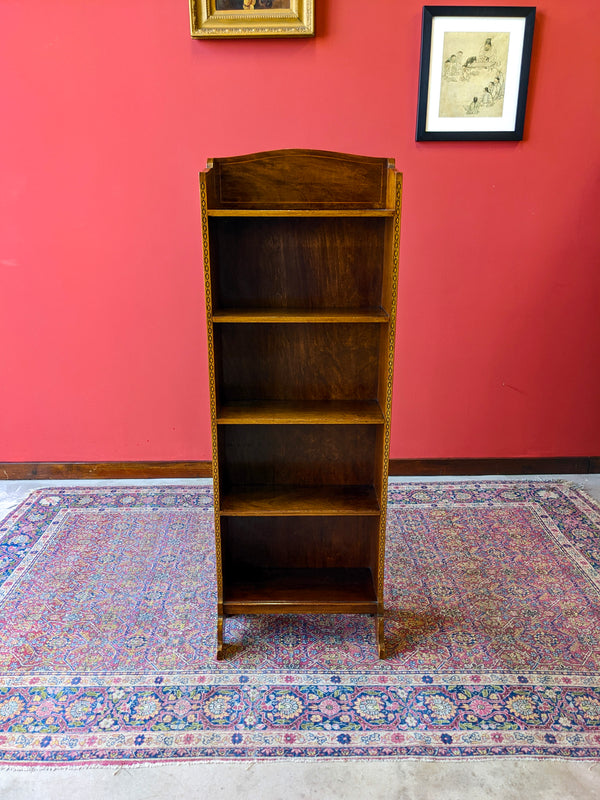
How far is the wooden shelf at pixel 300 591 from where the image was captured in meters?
2.24

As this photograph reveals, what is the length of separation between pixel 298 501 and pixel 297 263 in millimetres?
809

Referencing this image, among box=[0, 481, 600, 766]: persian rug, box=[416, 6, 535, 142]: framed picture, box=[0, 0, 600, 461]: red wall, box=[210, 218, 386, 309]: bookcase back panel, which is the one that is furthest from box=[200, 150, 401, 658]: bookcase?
box=[416, 6, 535, 142]: framed picture

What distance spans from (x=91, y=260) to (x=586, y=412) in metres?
2.68

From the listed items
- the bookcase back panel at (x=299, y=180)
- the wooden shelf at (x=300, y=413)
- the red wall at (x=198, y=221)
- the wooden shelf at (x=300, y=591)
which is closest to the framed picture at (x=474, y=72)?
the red wall at (x=198, y=221)

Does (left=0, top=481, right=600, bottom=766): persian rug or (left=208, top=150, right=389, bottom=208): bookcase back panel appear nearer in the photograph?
(left=0, top=481, right=600, bottom=766): persian rug

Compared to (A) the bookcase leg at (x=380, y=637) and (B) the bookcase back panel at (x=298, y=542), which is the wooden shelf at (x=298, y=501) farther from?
(A) the bookcase leg at (x=380, y=637)

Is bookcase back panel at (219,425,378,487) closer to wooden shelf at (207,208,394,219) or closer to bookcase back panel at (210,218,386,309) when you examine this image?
bookcase back panel at (210,218,386,309)

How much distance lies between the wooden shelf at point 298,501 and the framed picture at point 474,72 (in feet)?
5.72

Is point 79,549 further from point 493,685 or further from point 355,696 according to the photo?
point 493,685

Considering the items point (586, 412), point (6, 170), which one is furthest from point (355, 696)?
point (6, 170)

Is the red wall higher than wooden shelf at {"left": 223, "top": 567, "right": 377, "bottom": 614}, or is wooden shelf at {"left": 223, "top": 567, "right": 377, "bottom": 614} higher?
the red wall

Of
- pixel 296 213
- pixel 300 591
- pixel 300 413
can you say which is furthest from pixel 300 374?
pixel 300 591

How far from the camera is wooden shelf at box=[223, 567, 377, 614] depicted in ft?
7.36

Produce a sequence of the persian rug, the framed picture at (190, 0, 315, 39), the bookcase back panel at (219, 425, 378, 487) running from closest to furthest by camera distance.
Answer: the persian rug < the bookcase back panel at (219, 425, 378, 487) < the framed picture at (190, 0, 315, 39)
